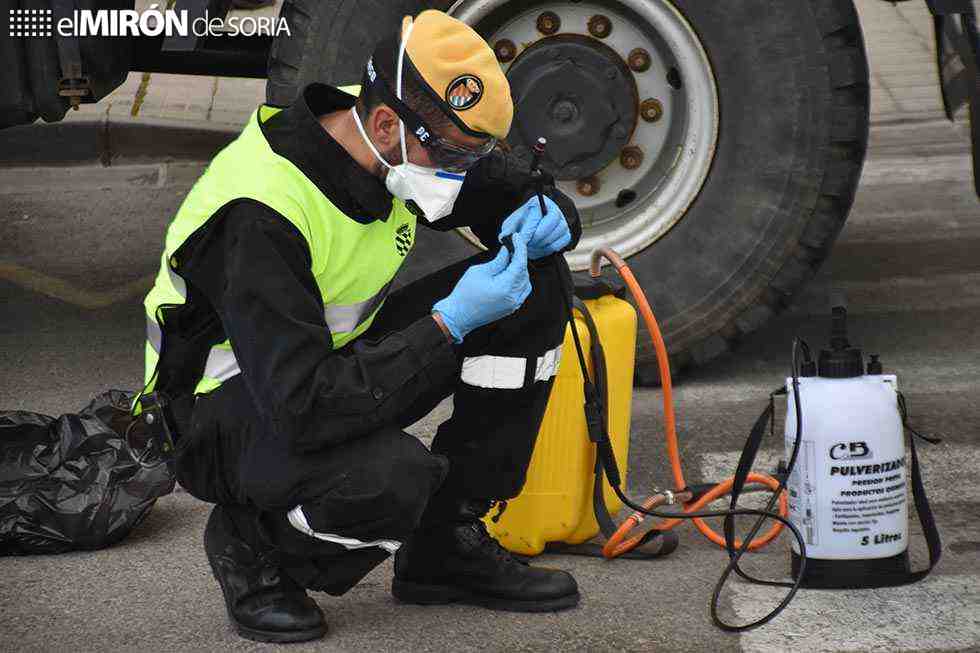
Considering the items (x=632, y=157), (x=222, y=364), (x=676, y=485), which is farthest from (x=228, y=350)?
(x=632, y=157)

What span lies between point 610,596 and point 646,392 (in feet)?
4.37

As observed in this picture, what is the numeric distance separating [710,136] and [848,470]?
152 cm

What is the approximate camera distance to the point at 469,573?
3.25 metres

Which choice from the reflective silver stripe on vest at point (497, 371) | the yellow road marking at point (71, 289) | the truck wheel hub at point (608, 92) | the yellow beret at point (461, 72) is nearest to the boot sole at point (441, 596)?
the reflective silver stripe on vest at point (497, 371)

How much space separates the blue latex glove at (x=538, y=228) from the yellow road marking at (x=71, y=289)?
9.24ft

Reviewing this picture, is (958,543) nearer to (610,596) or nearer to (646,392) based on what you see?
(610,596)

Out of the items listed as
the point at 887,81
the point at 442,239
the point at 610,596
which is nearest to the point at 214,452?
the point at 610,596

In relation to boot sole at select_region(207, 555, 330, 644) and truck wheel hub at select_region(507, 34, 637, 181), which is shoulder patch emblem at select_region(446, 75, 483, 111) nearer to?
boot sole at select_region(207, 555, 330, 644)

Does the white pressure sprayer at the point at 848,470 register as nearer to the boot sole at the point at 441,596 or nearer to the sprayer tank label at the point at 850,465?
the sprayer tank label at the point at 850,465

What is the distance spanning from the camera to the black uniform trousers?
2947 mm

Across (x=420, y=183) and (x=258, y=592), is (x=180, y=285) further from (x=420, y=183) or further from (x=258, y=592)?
(x=258, y=592)

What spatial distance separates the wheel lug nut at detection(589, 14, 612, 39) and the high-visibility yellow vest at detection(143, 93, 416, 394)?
1293 mm

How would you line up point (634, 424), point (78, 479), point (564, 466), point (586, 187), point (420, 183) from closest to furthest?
point (420, 183) < point (564, 466) < point (78, 479) < point (634, 424) < point (586, 187)

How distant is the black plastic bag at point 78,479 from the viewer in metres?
3.55
